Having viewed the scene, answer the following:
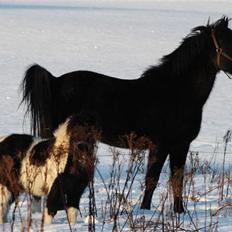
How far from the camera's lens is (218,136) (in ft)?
33.9

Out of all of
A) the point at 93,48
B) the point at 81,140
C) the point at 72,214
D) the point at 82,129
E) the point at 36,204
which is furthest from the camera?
the point at 93,48

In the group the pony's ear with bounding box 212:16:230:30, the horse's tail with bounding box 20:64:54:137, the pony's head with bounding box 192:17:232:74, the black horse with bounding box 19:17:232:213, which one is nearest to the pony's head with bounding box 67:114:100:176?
the black horse with bounding box 19:17:232:213

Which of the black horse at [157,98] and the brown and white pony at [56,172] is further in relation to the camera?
the black horse at [157,98]

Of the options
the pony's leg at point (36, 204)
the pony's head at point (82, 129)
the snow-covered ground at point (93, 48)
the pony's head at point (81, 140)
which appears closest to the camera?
the pony's head at point (81, 140)

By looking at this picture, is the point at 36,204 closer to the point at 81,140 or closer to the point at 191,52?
the point at 81,140

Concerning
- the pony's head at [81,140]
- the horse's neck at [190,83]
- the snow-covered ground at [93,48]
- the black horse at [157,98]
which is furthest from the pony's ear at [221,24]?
the pony's head at [81,140]

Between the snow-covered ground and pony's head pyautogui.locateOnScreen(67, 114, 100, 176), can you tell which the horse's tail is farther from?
pony's head pyautogui.locateOnScreen(67, 114, 100, 176)

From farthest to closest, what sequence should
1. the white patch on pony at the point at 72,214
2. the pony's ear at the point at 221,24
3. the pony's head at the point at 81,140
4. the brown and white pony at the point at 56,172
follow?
1. the pony's ear at the point at 221,24
2. the white patch on pony at the point at 72,214
3. the brown and white pony at the point at 56,172
4. the pony's head at the point at 81,140

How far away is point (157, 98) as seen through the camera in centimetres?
590

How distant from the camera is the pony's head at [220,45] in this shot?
5.86 metres

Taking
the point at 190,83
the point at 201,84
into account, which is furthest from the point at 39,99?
the point at 201,84

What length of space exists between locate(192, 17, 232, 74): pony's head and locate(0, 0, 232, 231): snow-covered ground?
128 centimetres

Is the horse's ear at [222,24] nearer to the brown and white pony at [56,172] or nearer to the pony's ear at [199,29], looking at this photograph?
the pony's ear at [199,29]

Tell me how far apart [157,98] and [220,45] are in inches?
29.9
